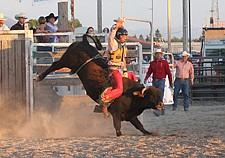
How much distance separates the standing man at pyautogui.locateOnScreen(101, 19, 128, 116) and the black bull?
0.17m

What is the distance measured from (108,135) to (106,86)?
1.14 metres

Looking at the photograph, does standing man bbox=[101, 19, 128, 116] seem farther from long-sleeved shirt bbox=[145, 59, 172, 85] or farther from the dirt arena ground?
long-sleeved shirt bbox=[145, 59, 172, 85]

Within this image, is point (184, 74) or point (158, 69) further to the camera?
point (184, 74)

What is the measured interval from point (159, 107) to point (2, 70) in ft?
12.4

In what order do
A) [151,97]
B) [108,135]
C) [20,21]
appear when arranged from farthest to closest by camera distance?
[20,21] → [108,135] → [151,97]

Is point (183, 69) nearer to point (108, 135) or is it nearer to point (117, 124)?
point (108, 135)

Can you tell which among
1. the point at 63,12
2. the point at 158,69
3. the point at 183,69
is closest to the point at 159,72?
the point at 158,69

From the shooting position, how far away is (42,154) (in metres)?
7.34

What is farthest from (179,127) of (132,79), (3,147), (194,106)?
(194,106)

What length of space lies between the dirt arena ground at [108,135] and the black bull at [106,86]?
0.40 m

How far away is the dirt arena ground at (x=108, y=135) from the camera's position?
7.46 metres

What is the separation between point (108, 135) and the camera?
1094 cm

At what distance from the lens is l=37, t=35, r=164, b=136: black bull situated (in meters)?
10.1

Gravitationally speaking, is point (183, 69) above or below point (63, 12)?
below
